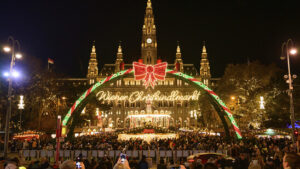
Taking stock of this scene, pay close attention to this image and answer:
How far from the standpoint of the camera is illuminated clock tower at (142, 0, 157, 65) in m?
95.6

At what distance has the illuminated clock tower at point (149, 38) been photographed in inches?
3765

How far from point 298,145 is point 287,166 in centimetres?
1310

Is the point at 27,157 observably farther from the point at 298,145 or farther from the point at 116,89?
the point at 116,89

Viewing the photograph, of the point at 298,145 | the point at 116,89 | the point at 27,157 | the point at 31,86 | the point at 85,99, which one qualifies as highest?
the point at 116,89

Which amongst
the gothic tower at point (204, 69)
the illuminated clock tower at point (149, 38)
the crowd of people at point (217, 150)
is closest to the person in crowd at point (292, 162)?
the crowd of people at point (217, 150)

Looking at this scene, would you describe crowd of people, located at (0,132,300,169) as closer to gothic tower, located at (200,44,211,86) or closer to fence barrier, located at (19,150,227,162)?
fence barrier, located at (19,150,227,162)

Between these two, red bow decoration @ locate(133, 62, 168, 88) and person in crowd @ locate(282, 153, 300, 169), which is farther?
red bow decoration @ locate(133, 62, 168, 88)

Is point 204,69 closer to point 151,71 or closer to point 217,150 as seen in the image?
point 151,71

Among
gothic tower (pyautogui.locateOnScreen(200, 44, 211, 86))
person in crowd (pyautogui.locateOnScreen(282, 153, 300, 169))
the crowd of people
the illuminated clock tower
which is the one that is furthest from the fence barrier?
gothic tower (pyautogui.locateOnScreen(200, 44, 211, 86))

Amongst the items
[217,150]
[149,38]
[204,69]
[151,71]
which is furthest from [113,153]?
[204,69]

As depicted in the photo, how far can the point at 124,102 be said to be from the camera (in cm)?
9506

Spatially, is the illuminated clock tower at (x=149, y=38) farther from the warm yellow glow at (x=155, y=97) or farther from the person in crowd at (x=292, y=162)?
the person in crowd at (x=292, y=162)

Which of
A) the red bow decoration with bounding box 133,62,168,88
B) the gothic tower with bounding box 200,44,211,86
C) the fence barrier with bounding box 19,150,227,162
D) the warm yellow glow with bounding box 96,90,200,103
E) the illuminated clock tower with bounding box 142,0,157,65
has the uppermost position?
the illuminated clock tower with bounding box 142,0,157,65

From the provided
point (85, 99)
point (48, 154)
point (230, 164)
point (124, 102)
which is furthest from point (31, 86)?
point (124, 102)
